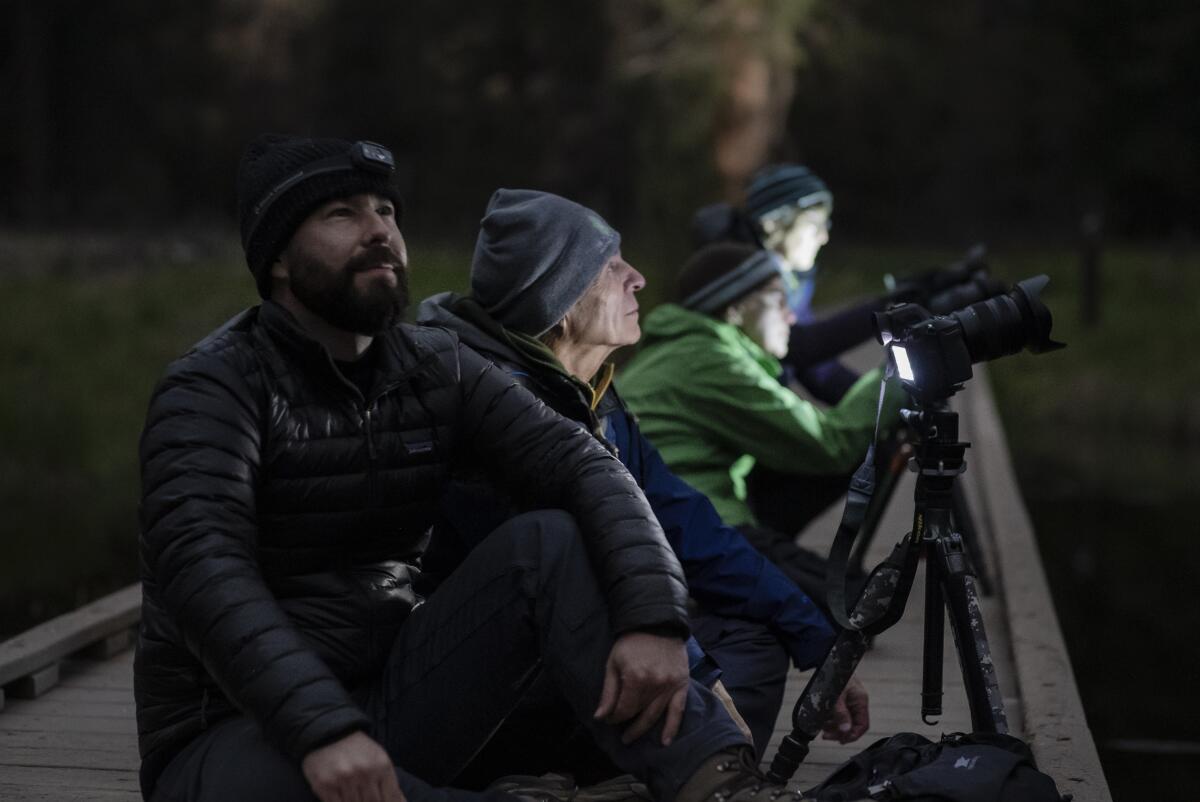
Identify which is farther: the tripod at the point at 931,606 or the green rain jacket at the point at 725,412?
the green rain jacket at the point at 725,412

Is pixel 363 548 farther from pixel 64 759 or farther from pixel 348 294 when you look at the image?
pixel 64 759

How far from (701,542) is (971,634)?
0.52m

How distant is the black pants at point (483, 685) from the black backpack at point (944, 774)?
247mm

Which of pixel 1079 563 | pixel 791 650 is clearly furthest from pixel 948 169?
pixel 791 650

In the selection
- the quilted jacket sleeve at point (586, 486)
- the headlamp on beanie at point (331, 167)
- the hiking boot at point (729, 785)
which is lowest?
the hiking boot at point (729, 785)

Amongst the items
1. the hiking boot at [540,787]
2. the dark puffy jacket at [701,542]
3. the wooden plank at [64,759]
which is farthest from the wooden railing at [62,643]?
the hiking boot at [540,787]

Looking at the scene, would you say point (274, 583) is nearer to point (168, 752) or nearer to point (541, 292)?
point (168, 752)

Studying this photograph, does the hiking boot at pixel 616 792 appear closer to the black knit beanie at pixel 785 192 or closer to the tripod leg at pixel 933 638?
the tripod leg at pixel 933 638

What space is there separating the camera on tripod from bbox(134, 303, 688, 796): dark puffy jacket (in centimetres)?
50

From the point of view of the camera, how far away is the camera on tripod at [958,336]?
3000 millimetres

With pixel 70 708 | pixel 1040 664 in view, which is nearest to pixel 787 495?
pixel 1040 664

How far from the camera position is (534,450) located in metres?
2.92

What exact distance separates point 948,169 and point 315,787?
32492 mm

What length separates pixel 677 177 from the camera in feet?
56.3
